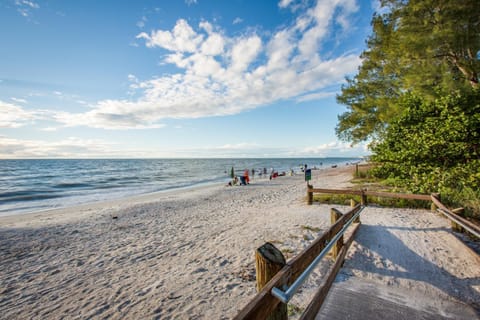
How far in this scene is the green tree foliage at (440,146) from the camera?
7.52 metres

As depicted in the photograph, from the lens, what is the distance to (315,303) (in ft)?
8.02

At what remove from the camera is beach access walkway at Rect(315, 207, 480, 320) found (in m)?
2.99

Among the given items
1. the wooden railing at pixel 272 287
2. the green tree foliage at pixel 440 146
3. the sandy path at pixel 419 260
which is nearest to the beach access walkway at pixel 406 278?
the sandy path at pixel 419 260

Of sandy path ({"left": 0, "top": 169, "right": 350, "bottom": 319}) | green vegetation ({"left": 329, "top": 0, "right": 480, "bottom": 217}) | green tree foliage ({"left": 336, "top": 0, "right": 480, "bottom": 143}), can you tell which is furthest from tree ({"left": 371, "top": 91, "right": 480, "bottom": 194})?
sandy path ({"left": 0, "top": 169, "right": 350, "bottom": 319})

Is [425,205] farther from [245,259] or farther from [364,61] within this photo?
[364,61]

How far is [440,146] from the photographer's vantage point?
322 inches

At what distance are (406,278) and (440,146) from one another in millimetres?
6926

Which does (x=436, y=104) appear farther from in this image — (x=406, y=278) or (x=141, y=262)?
(x=141, y=262)

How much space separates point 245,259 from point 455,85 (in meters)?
10.6

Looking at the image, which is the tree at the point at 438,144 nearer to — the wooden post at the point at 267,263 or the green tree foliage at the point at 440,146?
the green tree foliage at the point at 440,146

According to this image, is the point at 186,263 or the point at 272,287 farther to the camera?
the point at 186,263

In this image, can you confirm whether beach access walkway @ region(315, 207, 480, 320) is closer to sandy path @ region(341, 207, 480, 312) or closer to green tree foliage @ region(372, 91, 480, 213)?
sandy path @ region(341, 207, 480, 312)

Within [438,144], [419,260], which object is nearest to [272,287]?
[419,260]

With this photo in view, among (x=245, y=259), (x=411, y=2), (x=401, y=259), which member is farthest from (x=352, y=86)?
(x=245, y=259)
